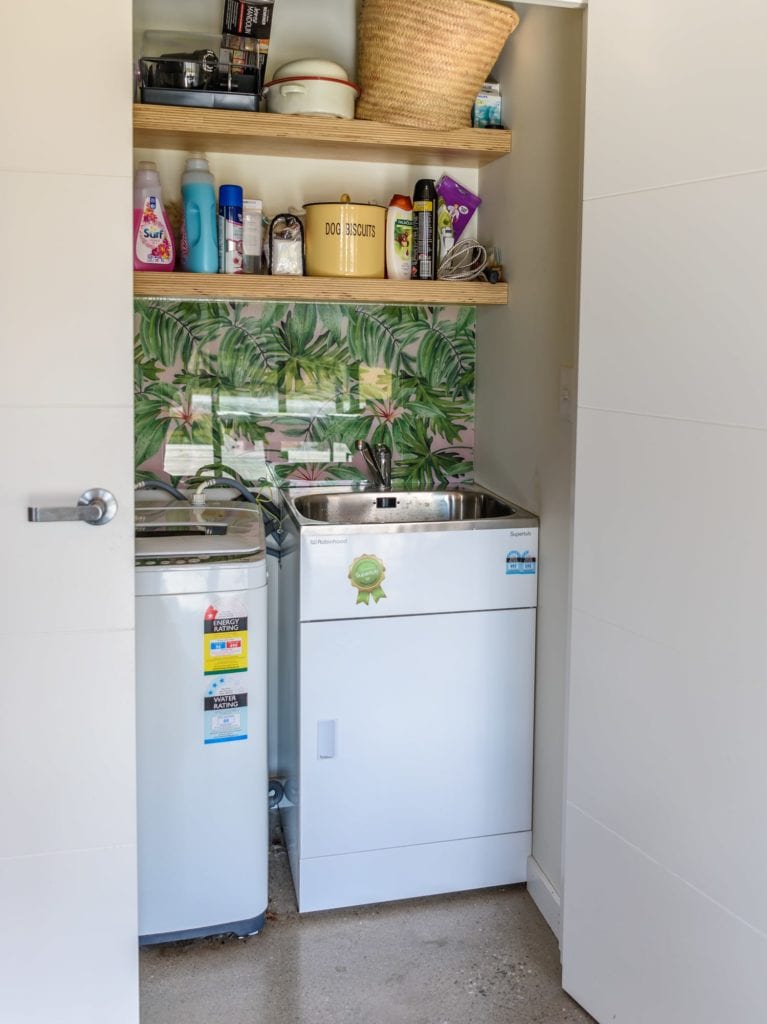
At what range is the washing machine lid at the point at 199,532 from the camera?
2.09 metres

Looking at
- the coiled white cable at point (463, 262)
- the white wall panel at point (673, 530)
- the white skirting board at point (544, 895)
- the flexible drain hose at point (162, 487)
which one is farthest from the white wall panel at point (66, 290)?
the white skirting board at point (544, 895)

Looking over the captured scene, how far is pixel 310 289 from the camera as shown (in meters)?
2.42

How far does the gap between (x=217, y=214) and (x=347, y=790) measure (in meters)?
1.45

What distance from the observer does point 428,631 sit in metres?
2.32

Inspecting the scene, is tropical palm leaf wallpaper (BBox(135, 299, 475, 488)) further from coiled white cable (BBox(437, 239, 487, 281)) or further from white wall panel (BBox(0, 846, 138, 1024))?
white wall panel (BBox(0, 846, 138, 1024))

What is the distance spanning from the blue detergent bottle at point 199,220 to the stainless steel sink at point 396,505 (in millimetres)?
681

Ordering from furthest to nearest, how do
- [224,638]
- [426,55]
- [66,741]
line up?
[426,55]
[224,638]
[66,741]

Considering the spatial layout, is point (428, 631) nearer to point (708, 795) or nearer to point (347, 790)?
point (347, 790)

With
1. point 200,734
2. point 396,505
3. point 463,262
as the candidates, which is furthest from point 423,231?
point 200,734

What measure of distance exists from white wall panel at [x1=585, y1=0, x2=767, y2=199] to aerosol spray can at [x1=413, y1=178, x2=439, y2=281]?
2.57 feet

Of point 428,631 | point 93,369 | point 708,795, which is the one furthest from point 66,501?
point 708,795

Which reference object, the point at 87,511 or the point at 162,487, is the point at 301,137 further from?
the point at 87,511

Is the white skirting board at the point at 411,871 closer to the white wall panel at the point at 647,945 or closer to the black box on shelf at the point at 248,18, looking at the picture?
the white wall panel at the point at 647,945

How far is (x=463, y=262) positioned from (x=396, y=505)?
0.69 meters
